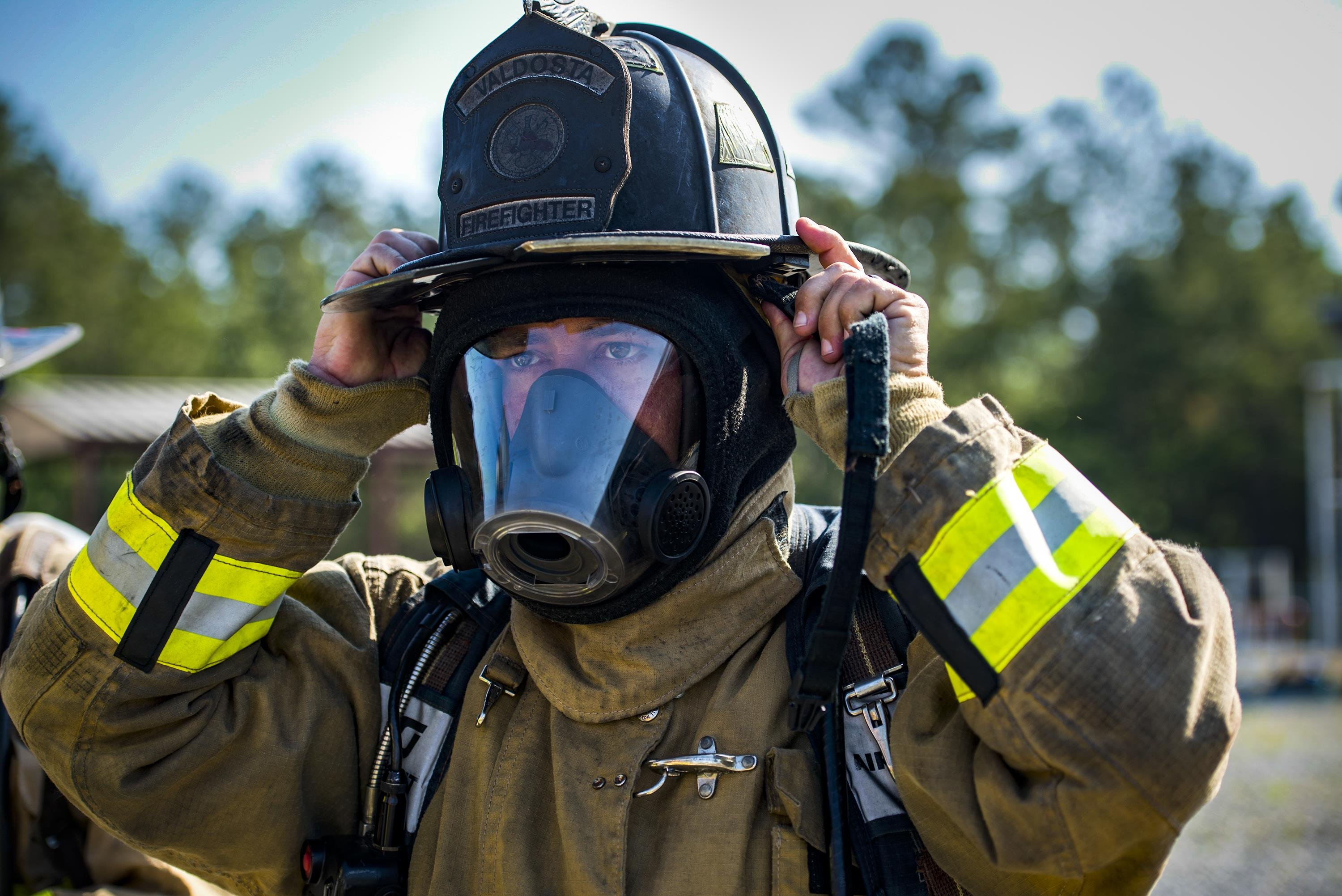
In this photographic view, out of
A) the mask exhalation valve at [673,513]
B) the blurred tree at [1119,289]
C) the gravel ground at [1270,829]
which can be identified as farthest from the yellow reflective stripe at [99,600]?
the blurred tree at [1119,289]

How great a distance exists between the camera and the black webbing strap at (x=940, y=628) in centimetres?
164

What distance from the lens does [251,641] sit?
221 centimetres

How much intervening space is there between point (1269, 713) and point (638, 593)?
44.3ft

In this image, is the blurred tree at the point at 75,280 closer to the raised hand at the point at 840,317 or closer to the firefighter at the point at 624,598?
the firefighter at the point at 624,598

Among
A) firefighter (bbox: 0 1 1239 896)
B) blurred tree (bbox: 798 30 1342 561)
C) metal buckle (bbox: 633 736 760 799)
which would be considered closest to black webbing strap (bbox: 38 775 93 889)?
firefighter (bbox: 0 1 1239 896)

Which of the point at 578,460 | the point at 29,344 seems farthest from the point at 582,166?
the point at 29,344

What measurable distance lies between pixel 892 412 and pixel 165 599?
4.81 ft

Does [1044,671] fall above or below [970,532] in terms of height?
below

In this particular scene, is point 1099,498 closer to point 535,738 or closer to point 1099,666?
point 1099,666

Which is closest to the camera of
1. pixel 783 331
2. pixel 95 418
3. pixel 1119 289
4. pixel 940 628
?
pixel 940 628

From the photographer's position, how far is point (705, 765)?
1.87m

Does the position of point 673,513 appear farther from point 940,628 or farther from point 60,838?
point 60,838

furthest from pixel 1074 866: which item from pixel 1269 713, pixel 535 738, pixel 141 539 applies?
pixel 1269 713

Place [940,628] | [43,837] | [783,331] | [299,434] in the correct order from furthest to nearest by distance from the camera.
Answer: [43,837], [299,434], [783,331], [940,628]
